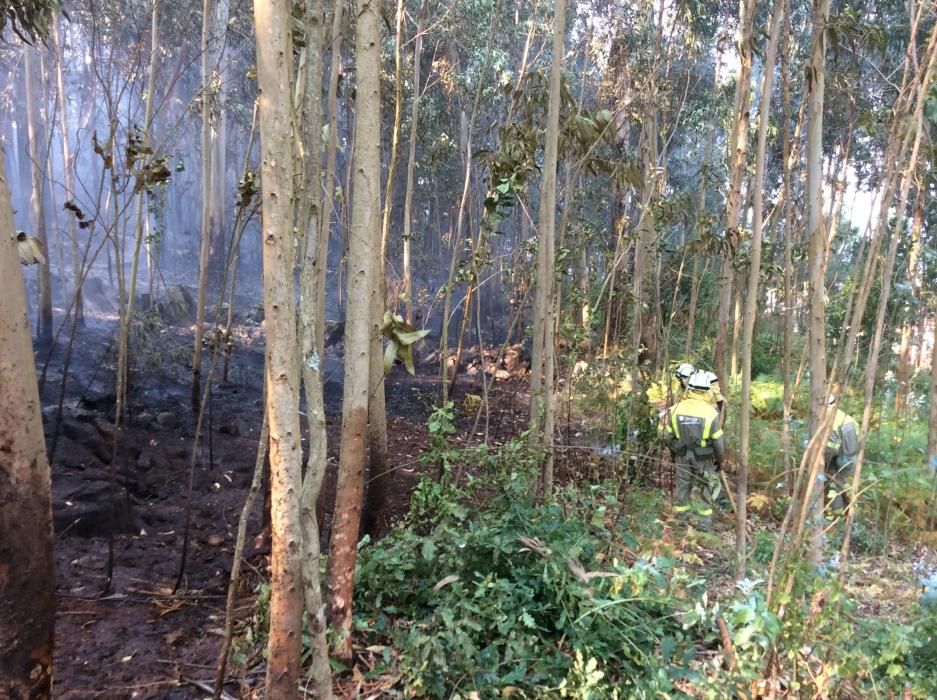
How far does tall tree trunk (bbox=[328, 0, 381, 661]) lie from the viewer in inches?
113

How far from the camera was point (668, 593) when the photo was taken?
2582mm

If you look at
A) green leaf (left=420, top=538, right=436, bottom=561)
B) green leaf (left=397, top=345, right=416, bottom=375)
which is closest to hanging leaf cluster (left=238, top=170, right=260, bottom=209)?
green leaf (left=397, top=345, right=416, bottom=375)

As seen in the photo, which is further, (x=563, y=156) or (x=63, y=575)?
(x=563, y=156)

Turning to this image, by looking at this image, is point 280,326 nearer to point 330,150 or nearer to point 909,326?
point 330,150

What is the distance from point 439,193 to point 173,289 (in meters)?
8.61

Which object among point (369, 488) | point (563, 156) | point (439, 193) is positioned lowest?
point (369, 488)

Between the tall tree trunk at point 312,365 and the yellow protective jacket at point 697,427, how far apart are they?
13.4ft

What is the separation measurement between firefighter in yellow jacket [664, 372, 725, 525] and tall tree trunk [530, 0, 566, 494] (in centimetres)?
189

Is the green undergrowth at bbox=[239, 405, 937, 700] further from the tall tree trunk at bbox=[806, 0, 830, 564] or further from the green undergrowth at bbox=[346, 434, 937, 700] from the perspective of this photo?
the tall tree trunk at bbox=[806, 0, 830, 564]

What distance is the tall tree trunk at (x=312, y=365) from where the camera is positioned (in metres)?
2.41

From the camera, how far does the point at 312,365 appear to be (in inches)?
102

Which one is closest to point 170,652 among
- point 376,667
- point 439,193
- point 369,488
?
point 376,667

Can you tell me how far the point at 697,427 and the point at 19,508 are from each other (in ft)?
16.5

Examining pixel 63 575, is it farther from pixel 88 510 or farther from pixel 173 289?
pixel 173 289
